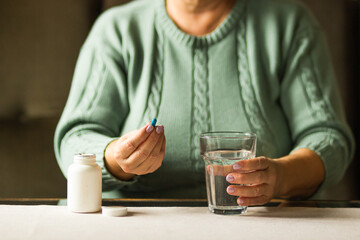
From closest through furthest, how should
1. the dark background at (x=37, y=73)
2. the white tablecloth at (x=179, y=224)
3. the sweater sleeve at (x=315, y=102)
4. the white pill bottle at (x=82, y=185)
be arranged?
1. the white tablecloth at (x=179, y=224)
2. the white pill bottle at (x=82, y=185)
3. the sweater sleeve at (x=315, y=102)
4. the dark background at (x=37, y=73)

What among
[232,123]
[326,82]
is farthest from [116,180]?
[326,82]

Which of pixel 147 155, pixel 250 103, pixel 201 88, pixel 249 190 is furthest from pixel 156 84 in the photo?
pixel 249 190

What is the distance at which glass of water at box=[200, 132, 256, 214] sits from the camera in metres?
0.75

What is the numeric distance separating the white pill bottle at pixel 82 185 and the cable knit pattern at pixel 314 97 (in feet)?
1.94

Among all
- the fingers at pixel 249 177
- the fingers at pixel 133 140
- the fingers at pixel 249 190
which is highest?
the fingers at pixel 133 140

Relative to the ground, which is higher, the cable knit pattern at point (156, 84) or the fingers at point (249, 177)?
the cable knit pattern at point (156, 84)

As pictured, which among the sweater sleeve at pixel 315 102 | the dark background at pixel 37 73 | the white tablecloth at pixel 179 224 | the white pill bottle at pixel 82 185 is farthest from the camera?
the dark background at pixel 37 73

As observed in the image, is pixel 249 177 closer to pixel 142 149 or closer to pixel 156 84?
pixel 142 149

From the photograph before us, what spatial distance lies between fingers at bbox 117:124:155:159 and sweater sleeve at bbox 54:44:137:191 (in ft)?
0.67

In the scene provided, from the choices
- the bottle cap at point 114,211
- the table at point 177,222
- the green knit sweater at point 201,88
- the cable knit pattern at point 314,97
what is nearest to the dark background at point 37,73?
the green knit sweater at point 201,88

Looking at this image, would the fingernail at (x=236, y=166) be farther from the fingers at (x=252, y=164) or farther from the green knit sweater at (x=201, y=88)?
the green knit sweater at (x=201, y=88)

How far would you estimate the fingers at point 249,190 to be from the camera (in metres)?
0.75

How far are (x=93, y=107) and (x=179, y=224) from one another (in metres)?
0.50

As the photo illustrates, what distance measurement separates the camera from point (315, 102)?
111 cm
